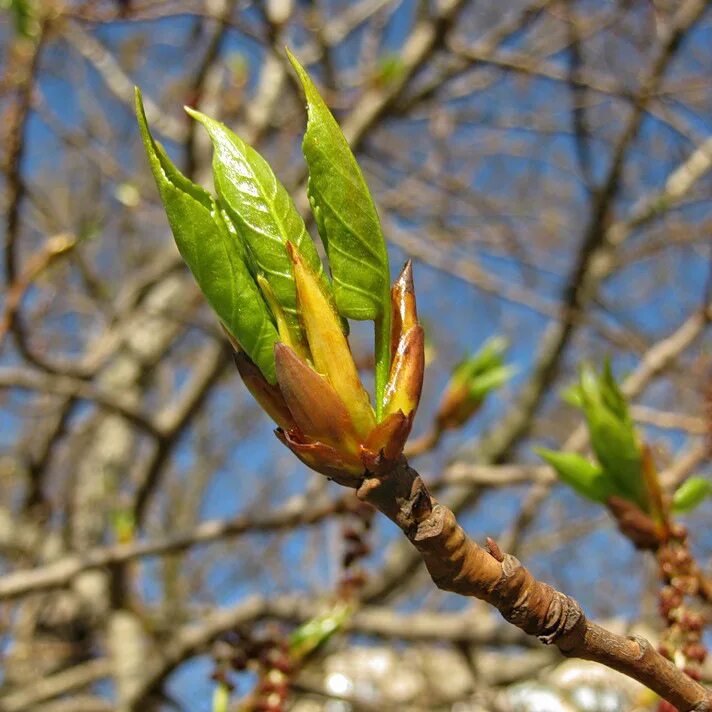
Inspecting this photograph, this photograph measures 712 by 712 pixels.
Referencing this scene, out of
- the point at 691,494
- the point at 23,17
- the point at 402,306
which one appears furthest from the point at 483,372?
the point at 23,17

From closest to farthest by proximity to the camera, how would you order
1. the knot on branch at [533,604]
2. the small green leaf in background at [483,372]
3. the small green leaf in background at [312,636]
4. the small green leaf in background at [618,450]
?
the knot on branch at [533,604] < the small green leaf in background at [618,450] < the small green leaf in background at [312,636] < the small green leaf in background at [483,372]

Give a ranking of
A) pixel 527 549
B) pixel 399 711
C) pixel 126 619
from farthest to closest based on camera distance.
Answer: pixel 527 549
pixel 126 619
pixel 399 711

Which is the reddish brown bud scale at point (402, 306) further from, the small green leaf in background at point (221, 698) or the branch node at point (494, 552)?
the small green leaf in background at point (221, 698)

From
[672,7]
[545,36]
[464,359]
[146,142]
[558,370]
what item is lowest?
[146,142]

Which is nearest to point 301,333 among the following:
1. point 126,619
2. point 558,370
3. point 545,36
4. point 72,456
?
point 126,619

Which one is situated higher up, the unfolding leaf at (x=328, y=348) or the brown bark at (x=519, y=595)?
the unfolding leaf at (x=328, y=348)

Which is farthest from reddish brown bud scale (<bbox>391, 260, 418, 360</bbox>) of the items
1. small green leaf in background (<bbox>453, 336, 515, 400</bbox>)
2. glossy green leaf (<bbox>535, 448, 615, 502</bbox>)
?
small green leaf in background (<bbox>453, 336, 515, 400</bbox>)

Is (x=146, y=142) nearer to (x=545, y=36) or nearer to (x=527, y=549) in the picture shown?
(x=527, y=549)

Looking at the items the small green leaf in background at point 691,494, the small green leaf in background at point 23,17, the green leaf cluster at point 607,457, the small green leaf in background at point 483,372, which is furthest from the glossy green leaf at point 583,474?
the small green leaf in background at point 23,17
